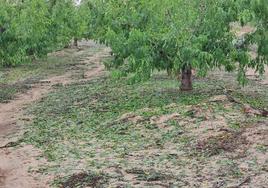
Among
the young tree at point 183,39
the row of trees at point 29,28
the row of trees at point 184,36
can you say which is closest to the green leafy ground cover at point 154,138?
the row of trees at point 184,36

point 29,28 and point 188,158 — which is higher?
point 29,28

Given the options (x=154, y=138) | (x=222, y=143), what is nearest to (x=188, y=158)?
(x=222, y=143)

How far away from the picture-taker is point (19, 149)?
54.5 feet

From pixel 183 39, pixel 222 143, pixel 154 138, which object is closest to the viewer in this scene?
pixel 222 143

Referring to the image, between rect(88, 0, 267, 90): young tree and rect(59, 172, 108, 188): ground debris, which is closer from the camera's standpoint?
rect(59, 172, 108, 188): ground debris

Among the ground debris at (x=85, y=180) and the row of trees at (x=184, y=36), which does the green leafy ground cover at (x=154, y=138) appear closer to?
the ground debris at (x=85, y=180)

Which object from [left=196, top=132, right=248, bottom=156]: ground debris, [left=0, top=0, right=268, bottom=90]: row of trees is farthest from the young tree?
[left=196, top=132, right=248, bottom=156]: ground debris

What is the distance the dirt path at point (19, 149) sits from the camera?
13672mm

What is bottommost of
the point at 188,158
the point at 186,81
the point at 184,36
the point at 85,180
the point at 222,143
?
the point at 85,180

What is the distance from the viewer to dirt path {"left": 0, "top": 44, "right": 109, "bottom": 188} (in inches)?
538

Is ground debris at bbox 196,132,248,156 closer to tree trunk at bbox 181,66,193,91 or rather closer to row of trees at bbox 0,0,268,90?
row of trees at bbox 0,0,268,90

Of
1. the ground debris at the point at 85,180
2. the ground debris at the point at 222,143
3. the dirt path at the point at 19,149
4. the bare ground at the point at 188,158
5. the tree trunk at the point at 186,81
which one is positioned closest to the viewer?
the bare ground at the point at 188,158

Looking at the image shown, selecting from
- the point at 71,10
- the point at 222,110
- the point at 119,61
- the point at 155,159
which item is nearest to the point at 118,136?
the point at 155,159

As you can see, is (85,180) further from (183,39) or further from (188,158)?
(183,39)
